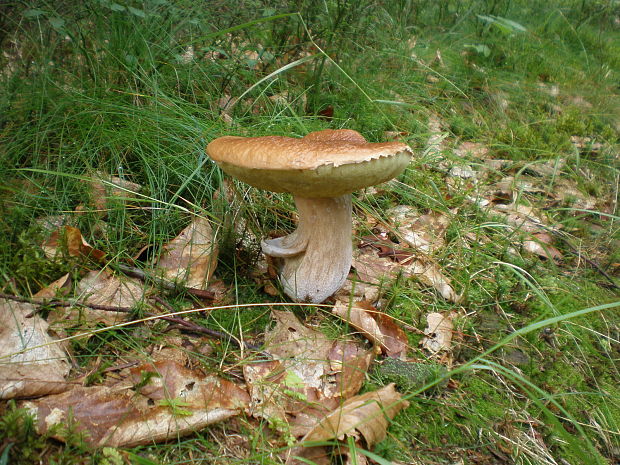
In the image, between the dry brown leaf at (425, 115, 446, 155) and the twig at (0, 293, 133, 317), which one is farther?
the dry brown leaf at (425, 115, 446, 155)

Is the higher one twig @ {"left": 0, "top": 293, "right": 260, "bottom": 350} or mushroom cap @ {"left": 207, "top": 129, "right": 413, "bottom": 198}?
mushroom cap @ {"left": 207, "top": 129, "right": 413, "bottom": 198}

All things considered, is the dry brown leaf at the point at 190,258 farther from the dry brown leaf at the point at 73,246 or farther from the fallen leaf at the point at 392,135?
the fallen leaf at the point at 392,135

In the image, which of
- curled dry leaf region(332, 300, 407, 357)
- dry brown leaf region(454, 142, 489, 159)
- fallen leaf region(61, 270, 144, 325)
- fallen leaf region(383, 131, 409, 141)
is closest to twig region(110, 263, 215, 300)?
fallen leaf region(61, 270, 144, 325)

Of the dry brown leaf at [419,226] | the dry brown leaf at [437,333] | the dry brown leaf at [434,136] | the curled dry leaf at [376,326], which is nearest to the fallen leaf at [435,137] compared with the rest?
the dry brown leaf at [434,136]

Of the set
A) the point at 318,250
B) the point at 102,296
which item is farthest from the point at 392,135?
the point at 102,296

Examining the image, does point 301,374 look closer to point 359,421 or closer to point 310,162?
point 359,421

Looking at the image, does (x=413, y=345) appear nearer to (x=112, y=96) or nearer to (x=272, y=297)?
(x=272, y=297)

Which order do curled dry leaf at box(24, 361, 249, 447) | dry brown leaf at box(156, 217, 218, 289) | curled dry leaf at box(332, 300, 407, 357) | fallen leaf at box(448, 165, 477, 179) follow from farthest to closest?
1. fallen leaf at box(448, 165, 477, 179)
2. dry brown leaf at box(156, 217, 218, 289)
3. curled dry leaf at box(332, 300, 407, 357)
4. curled dry leaf at box(24, 361, 249, 447)

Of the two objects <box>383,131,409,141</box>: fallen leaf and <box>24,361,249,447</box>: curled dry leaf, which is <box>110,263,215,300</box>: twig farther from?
<box>383,131,409,141</box>: fallen leaf
